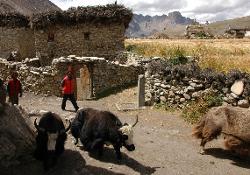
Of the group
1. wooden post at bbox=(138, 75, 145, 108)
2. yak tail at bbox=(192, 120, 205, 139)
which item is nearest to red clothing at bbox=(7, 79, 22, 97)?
wooden post at bbox=(138, 75, 145, 108)

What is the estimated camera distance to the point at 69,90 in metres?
16.7

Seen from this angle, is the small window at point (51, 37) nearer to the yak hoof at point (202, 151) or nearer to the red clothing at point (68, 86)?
the red clothing at point (68, 86)

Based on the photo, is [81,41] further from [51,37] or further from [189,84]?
[189,84]

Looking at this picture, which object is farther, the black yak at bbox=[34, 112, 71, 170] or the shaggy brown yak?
the shaggy brown yak

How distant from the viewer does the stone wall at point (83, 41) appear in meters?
28.2

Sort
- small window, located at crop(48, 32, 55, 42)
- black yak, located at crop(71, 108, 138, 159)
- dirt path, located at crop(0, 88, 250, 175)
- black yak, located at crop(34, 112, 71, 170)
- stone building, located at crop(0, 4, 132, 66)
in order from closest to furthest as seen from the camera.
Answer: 1. black yak, located at crop(34, 112, 71, 170)
2. dirt path, located at crop(0, 88, 250, 175)
3. black yak, located at crop(71, 108, 138, 159)
4. stone building, located at crop(0, 4, 132, 66)
5. small window, located at crop(48, 32, 55, 42)

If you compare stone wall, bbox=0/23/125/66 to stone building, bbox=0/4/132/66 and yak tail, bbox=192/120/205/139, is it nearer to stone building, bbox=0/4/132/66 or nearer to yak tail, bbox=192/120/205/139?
stone building, bbox=0/4/132/66

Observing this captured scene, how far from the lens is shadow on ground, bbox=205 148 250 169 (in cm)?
1215

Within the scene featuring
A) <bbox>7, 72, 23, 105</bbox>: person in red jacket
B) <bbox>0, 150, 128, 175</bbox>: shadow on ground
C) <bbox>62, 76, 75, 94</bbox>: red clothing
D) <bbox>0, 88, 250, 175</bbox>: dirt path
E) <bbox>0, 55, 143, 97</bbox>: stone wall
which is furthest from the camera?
<bbox>0, 55, 143, 97</bbox>: stone wall

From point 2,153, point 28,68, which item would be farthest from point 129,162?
point 28,68

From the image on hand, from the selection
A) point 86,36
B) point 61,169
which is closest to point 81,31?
point 86,36

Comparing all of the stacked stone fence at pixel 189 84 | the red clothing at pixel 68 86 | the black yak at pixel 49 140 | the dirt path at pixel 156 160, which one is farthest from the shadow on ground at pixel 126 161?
the stacked stone fence at pixel 189 84

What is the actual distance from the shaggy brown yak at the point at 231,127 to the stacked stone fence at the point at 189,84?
3.72m

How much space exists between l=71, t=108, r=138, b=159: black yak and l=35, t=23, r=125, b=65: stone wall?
1692 cm
